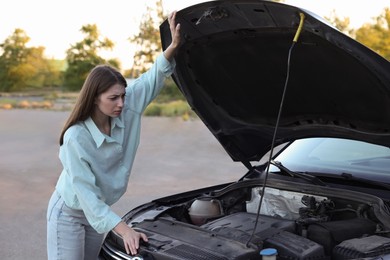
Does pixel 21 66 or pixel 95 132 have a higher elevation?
pixel 21 66

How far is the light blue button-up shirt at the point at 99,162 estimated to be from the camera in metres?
2.85

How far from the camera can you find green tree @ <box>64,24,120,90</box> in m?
31.4

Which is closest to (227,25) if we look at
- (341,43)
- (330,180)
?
(341,43)

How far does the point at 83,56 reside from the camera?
33.7 metres

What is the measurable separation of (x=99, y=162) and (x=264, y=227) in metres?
1.10

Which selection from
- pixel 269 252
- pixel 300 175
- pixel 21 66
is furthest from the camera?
pixel 21 66

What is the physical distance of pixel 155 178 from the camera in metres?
10.0

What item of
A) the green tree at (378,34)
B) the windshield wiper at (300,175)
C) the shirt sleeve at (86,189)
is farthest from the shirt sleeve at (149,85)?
the green tree at (378,34)

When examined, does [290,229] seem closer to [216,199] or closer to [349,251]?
[349,251]

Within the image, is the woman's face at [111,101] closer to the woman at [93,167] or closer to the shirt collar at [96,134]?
the woman at [93,167]

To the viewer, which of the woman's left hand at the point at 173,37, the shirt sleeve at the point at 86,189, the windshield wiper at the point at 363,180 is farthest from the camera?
the windshield wiper at the point at 363,180

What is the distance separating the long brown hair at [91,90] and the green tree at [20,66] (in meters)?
29.6

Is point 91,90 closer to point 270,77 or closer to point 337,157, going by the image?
point 270,77

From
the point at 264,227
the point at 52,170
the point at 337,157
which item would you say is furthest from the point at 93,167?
the point at 52,170
